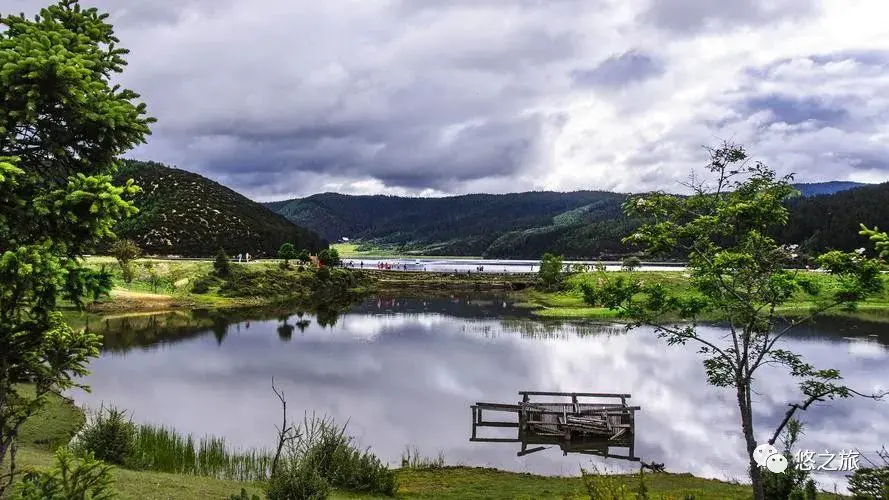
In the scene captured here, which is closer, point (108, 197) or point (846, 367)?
point (108, 197)

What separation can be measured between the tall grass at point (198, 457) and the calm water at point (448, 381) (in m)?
2.29

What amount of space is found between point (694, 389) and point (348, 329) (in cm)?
4372

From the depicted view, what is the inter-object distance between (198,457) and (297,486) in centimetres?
1258

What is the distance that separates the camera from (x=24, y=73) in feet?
27.6

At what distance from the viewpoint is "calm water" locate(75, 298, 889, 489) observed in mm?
29984

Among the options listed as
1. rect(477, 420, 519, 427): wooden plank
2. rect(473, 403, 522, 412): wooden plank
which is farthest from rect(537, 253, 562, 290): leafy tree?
rect(473, 403, 522, 412): wooden plank

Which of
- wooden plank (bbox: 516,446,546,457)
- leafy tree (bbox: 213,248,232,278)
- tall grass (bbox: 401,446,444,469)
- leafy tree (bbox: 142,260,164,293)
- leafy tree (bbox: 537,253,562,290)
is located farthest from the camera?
leafy tree (bbox: 537,253,562,290)

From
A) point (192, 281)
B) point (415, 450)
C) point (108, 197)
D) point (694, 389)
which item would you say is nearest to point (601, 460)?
point (415, 450)

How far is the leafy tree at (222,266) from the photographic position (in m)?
102

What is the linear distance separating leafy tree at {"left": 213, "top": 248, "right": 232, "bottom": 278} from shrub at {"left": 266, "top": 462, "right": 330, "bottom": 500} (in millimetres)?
93409

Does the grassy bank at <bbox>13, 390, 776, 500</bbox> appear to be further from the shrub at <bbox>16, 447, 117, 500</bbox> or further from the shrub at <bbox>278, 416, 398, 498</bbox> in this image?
the shrub at <bbox>16, 447, 117, 500</bbox>

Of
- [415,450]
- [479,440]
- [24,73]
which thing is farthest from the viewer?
[479,440]

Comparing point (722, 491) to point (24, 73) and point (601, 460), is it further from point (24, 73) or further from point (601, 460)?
point (24, 73)

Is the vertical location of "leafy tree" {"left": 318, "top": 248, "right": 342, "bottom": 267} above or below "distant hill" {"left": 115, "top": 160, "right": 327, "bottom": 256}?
below
